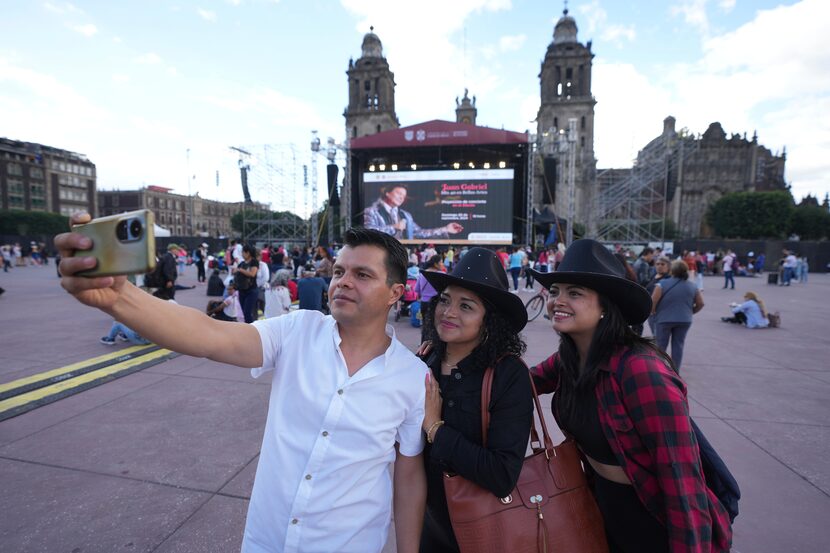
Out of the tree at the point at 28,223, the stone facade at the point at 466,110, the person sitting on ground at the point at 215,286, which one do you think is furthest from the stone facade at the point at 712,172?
the tree at the point at 28,223

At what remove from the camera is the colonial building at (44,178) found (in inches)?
2422

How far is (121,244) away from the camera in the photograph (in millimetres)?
795

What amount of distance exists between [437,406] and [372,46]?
61495 millimetres

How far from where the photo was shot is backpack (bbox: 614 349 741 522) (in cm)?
141

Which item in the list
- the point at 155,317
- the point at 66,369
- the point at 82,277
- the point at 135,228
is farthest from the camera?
the point at 66,369

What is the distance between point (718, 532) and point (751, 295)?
964cm

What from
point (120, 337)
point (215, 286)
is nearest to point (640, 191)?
point (215, 286)

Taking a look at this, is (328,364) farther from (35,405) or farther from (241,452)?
(35,405)

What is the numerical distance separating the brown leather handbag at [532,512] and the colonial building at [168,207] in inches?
3210

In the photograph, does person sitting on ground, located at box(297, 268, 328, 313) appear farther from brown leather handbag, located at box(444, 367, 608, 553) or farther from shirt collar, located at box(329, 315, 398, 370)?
brown leather handbag, located at box(444, 367, 608, 553)

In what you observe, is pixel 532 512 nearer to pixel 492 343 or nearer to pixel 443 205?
pixel 492 343

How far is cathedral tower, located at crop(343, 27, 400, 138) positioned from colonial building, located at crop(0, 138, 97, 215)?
45505mm

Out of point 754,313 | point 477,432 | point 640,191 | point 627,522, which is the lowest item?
point 754,313

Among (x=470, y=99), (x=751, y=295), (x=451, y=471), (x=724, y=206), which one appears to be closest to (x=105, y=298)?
(x=451, y=471)
